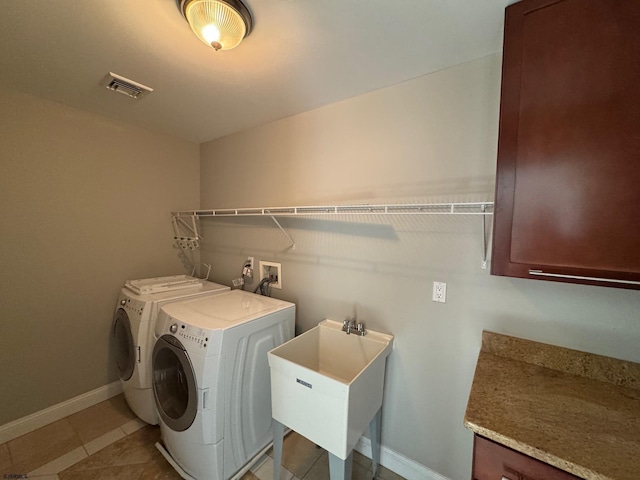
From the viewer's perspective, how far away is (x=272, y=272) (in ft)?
7.13

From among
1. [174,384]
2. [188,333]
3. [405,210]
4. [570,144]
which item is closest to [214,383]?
[188,333]

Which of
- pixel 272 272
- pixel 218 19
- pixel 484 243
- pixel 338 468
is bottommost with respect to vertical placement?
pixel 338 468

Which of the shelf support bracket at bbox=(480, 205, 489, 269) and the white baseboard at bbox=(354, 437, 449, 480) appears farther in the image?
the white baseboard at bbox=(354, 437, 449, 480)

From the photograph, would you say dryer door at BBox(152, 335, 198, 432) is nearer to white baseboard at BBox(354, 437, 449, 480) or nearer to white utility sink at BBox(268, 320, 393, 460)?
white utility sink at BBox(268, 320, 393, 460)

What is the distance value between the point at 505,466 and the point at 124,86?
2.62 metres

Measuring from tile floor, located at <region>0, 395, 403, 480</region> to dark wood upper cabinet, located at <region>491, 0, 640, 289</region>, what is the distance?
1600 millimetres

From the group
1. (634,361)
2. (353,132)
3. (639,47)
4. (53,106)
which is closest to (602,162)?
(639,47)

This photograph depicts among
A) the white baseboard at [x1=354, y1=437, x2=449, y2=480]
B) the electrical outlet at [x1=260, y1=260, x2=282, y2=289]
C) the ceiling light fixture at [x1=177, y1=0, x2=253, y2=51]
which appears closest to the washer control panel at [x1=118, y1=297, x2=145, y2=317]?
the electrical outlet at [x1=260, y1=260, x2=282, y2=289]

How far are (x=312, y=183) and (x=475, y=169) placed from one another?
105 centimetres

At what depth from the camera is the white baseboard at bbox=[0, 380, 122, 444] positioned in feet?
5.78

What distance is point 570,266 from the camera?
0.87 m

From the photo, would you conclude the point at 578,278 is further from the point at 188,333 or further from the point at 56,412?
the point at 56,412

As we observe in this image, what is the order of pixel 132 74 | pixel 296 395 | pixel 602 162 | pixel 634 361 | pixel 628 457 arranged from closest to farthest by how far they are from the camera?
pixel 628 457
pixel 602 162
pixel 634 361
pixel 296 395
pixel 132 74

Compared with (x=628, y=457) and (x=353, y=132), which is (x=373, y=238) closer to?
(x=353, y=132)
